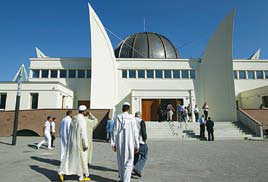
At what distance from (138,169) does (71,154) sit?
169 cm

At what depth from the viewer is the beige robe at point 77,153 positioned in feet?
13.9

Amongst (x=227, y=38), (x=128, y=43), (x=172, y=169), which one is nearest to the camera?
(x=172, y=169)

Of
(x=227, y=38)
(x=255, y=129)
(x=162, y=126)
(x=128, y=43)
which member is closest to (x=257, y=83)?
(x=227, y=38)

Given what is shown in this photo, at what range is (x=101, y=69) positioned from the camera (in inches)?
825

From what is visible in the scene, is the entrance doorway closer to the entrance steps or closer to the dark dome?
the entrance steps

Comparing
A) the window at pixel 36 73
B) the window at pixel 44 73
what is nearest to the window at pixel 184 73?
the window at pixel 44 73

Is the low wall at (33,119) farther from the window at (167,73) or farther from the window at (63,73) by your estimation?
the window at (167,73)

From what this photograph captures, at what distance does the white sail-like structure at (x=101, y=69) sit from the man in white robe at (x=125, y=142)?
1626 cm

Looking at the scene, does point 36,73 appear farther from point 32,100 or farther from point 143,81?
point 143,81

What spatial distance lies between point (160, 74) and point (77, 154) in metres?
20.2

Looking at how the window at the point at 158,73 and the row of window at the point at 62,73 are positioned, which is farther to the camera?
the row of window at the point at 62,73

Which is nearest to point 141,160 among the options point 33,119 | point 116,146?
point 116,146

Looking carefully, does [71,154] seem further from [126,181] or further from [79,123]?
[126,181]

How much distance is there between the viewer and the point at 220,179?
167 inches
